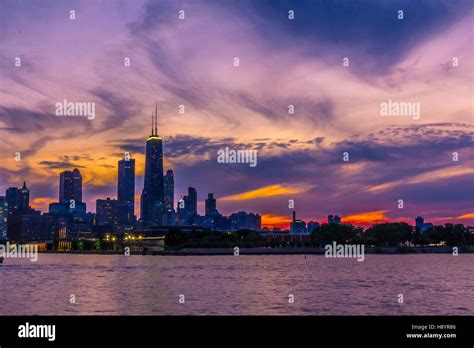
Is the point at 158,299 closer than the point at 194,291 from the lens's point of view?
Yes

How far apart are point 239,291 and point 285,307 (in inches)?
684
